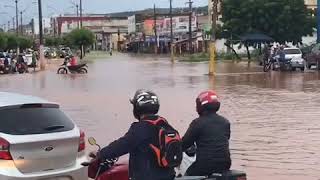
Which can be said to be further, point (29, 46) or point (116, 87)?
point (29, 46)

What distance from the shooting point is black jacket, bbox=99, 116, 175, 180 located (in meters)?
5.30

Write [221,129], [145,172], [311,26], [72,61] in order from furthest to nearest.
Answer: [311,26] → [72,61] → [221,129] → [145,172]

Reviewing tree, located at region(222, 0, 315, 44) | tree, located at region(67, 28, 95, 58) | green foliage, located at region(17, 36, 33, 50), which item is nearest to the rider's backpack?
tree, located at region(222, 0, 315, 44)

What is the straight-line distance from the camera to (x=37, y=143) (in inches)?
262

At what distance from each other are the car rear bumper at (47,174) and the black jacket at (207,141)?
5.03 ft

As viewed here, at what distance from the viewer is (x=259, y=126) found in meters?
14.4

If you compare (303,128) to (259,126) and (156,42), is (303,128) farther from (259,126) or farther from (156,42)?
(156,42)

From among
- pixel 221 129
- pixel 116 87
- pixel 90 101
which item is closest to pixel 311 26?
pixel 116 87

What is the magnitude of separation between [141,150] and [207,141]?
80cm

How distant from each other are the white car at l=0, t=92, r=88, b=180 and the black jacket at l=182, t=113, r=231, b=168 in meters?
1.54

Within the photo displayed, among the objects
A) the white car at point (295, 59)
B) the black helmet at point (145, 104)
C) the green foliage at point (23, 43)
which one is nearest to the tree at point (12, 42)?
the green foliage at point (23, 43)

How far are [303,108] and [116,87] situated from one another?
11.2 meters

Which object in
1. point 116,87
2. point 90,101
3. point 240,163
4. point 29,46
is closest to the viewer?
point 240,163

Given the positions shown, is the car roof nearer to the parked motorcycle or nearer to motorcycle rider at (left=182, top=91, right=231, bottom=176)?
motorcycle rider at (left=182, top=91, right=231, bottom=176)
